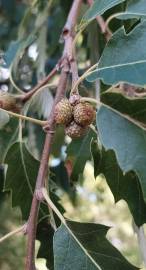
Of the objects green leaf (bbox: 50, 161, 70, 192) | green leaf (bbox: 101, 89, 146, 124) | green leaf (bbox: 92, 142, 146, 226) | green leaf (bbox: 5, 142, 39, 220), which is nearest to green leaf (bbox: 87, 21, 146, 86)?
green leaf (bbox: 101, 89, 146, 124)

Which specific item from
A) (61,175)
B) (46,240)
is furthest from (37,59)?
(46,240)

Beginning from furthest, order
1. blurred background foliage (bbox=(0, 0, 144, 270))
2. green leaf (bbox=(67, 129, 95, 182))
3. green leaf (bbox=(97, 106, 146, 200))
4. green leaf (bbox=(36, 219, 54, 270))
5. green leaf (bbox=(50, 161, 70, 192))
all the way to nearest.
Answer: green leaf (bbox=(50, 161, 70, 192)) → blurred background foliage (bbox=(0, 0, 144, 270)) → green leaf (bbox=(67, 129, 95, 182)) → green leaf (bbox=(36, 219, 54, 270)) → green leaf (bbox=(97, 106, 146, 200))

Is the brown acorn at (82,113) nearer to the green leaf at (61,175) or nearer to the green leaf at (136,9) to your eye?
the green leaf at (136,9)

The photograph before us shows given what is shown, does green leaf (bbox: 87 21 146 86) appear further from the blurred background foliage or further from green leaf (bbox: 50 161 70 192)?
green leaf (bbox: 50 161 70 192)

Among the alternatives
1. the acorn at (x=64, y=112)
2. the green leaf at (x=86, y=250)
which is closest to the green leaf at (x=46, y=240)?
the green leaf at (x=86, y=250)

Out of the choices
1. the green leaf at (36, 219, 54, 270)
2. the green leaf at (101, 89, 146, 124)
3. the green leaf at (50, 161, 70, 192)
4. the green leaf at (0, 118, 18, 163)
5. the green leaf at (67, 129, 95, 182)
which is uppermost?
the green leaf at (101, 89, 146, 124)

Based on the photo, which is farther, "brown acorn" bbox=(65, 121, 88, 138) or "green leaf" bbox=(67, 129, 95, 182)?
"green leaf" bbox=(67, 129, 95, 182)

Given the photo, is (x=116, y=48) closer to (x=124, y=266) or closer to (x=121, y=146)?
(x=121, y=146)
